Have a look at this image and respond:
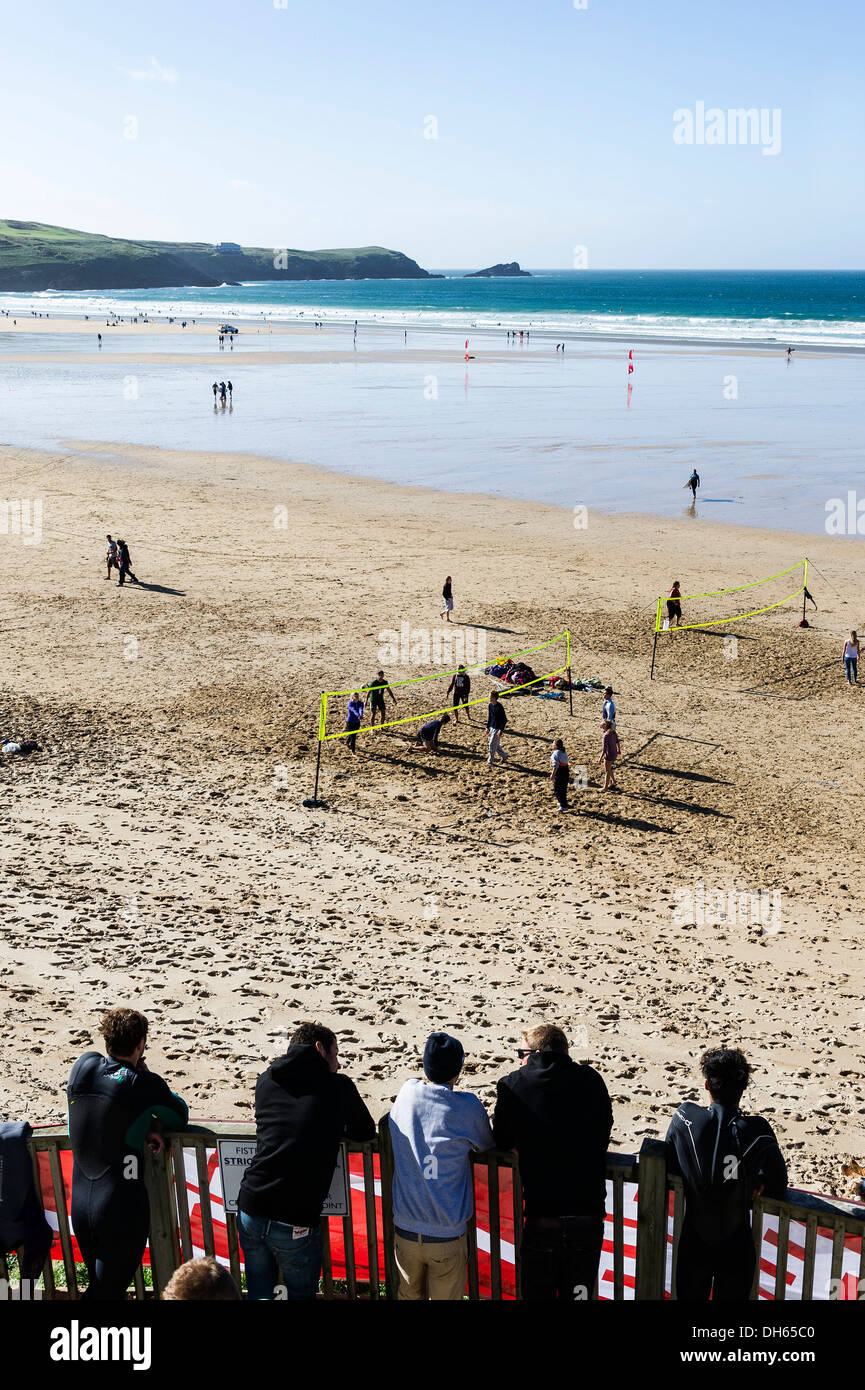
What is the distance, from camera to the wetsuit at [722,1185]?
4.93m

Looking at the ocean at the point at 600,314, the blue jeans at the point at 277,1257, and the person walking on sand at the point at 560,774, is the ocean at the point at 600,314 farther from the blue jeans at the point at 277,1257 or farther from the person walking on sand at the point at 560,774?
the blue jeans at the point at 277,1257

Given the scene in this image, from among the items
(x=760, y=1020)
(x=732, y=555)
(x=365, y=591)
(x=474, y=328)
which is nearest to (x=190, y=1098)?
(x=760, y=1020)

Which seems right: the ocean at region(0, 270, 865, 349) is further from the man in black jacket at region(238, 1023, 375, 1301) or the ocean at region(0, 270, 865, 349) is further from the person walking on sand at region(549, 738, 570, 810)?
the man in black jacket at region(238, 1023, 375, 1301)

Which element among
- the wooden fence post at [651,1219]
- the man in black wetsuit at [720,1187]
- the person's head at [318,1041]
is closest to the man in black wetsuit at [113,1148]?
the person's head at [318,1041]

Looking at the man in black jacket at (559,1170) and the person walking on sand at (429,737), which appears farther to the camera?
the person walking on sand at (429,737)

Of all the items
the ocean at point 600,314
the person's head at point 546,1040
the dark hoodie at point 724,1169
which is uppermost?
the ocean at point 600,314

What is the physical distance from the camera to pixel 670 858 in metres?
15.5

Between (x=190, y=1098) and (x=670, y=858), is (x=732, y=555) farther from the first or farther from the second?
(x=190, y=1098)

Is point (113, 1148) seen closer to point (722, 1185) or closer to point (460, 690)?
point (722, 1185)

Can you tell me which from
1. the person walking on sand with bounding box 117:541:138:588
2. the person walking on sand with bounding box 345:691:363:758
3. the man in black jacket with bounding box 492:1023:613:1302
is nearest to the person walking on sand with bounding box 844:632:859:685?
the person walking on sand with bounding box 345:691:363:758

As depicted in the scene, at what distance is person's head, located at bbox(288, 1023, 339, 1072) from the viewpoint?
5.23m

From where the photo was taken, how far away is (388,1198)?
17.5 ft

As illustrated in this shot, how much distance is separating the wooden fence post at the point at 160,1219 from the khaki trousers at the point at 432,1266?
1.14 metres

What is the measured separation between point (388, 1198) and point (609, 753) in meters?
12.8
